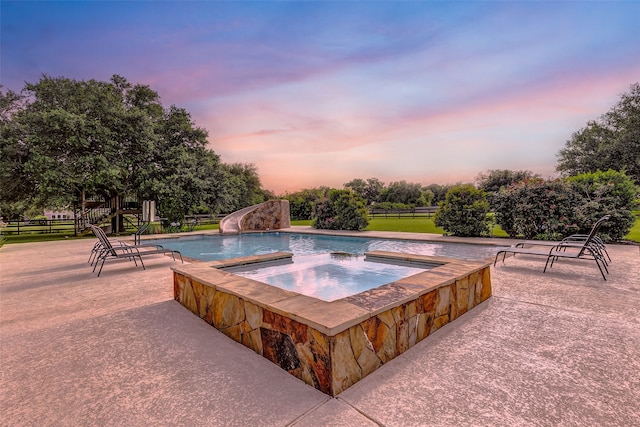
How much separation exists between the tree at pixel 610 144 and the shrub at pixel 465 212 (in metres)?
15.8

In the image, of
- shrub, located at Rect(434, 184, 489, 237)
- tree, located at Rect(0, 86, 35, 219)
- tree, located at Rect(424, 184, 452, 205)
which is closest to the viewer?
shrub, located at Rect(434, 184, 489, 237)

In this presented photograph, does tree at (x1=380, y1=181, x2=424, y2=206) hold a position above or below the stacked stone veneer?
above

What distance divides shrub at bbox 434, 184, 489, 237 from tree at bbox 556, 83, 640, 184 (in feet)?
51.8

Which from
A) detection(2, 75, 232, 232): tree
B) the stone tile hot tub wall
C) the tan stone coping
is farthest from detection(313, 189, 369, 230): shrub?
the stone tile hot tub wall

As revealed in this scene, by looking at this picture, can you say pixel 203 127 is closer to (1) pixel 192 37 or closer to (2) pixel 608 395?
(1) pixel 192 37

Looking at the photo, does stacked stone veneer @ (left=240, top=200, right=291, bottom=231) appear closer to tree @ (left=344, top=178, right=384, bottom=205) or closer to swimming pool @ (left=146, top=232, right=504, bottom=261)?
swimming pool @ (left=146, top=232, right=504, bottom=261)

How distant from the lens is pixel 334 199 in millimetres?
14477

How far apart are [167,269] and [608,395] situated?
20.6ft

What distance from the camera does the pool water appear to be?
4.23 m

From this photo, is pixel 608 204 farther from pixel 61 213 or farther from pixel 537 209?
pixel 61 213

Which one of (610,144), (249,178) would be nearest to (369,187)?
(249,178)

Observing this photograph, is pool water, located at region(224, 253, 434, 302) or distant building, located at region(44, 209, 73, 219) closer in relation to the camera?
pool water, located at region(224, 253, 434, 302)

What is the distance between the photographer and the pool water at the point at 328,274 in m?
4.23

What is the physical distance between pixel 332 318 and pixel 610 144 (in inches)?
1185
